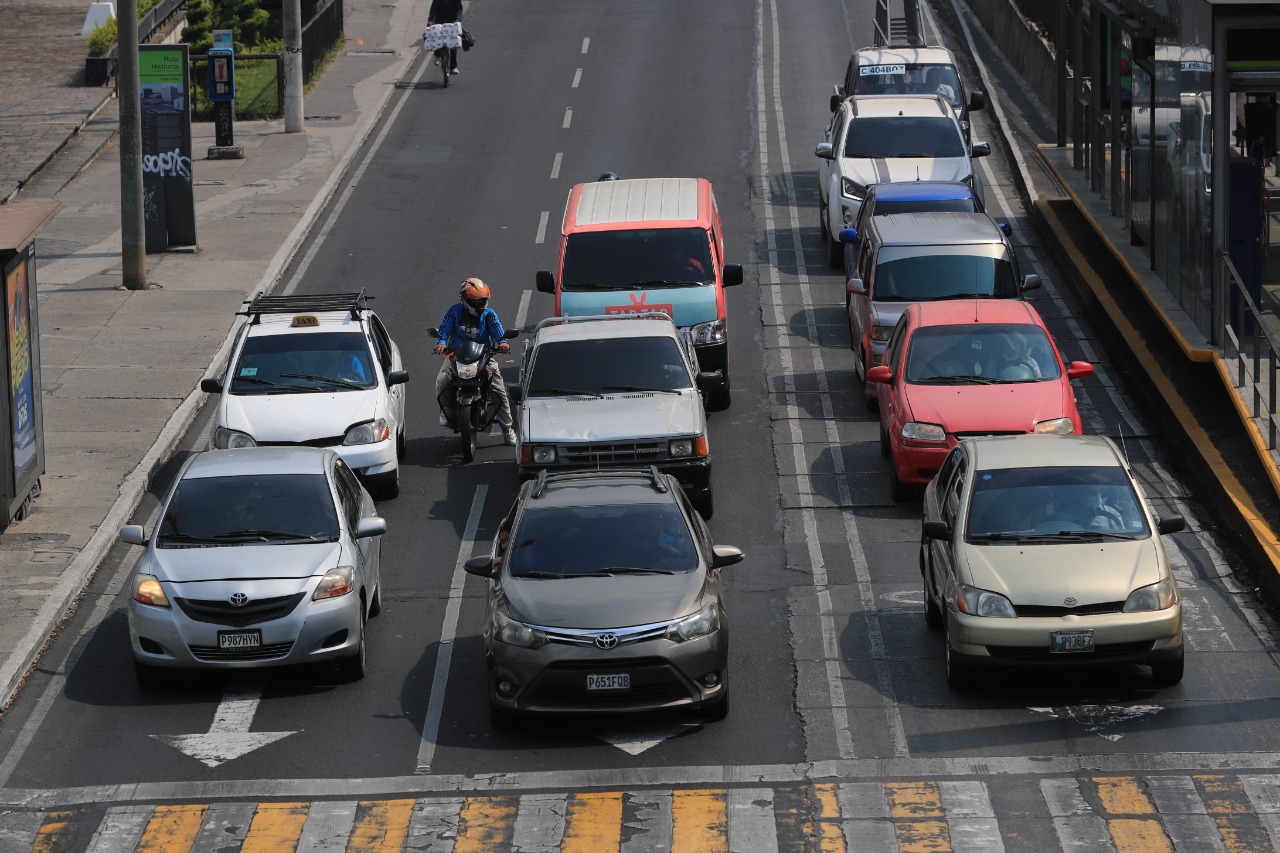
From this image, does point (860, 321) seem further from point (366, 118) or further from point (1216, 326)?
point (366, 118)

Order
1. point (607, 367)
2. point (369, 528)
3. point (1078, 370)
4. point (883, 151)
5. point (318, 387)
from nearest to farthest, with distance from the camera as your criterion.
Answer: point (369, 528), point (607, 367), point (1078, 370), point (318, 387), point (883, 151)

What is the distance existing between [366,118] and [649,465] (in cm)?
2290

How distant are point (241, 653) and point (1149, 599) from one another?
6.99 meters

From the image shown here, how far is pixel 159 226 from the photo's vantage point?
3117cm

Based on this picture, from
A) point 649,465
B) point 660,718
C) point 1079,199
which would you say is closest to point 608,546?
point 660,718

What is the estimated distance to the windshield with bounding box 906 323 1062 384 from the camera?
794 inches

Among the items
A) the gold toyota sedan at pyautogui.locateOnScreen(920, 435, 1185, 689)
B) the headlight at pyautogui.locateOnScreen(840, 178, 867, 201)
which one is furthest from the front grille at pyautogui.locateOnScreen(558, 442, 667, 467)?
the headlight at pyautogui.locateOnScreen(840, 178, 867, 201)

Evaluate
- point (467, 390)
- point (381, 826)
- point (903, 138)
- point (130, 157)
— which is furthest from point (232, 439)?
point (903, 138)

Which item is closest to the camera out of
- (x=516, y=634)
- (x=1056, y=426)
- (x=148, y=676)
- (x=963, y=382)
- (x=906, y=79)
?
(x=516, y=634)

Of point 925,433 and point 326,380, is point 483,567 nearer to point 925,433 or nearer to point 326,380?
point 925,433

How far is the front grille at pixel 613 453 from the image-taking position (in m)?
18.8

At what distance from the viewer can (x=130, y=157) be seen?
29.3 m

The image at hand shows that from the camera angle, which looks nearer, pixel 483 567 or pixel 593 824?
pixel 593 824

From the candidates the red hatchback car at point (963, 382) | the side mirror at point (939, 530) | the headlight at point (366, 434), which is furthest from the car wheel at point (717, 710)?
the headlight at point (366, 434)
